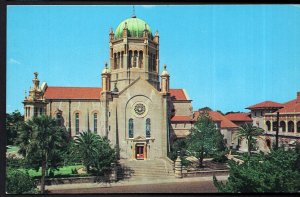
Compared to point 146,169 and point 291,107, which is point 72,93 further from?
point 291,107

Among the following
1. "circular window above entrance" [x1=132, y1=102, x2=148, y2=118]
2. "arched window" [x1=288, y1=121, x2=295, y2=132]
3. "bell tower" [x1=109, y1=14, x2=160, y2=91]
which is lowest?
"arched window" [x1=288, y1=121, x2=295, y2=132]

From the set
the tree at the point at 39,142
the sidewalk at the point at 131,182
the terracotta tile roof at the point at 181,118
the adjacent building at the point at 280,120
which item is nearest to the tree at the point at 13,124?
the tree at the point at 39,142

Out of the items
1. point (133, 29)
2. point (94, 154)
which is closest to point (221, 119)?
point (94, 154)

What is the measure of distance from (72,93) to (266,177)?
1839 cm

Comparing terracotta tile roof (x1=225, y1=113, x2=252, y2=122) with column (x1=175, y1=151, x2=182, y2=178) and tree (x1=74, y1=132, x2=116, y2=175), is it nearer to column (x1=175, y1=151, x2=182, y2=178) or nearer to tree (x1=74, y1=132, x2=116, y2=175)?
column (x1=175, y1=151, x2=182, y2=178)

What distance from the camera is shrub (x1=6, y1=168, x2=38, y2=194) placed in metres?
21.4

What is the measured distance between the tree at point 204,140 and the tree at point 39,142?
10692mm

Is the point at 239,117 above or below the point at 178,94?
below

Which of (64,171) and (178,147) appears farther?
(178,147)

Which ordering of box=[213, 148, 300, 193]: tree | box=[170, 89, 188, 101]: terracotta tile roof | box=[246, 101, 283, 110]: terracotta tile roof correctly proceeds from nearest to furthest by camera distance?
box=[213, 148, 300, 193]: tree < box=[246, 101, 283, 110]: terracotta tile roof < box=[170, 89, 188, 101]: terracotta tile roof

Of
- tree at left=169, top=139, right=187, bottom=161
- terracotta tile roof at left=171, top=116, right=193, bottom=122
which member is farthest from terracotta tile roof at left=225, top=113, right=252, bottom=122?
tree at left=169, top=139, right=187, bottom=161

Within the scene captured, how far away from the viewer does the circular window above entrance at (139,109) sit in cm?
3064

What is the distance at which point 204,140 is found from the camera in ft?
93.1

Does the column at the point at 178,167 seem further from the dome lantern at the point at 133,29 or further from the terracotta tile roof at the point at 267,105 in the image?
the dome lantern at the point at 133,29
